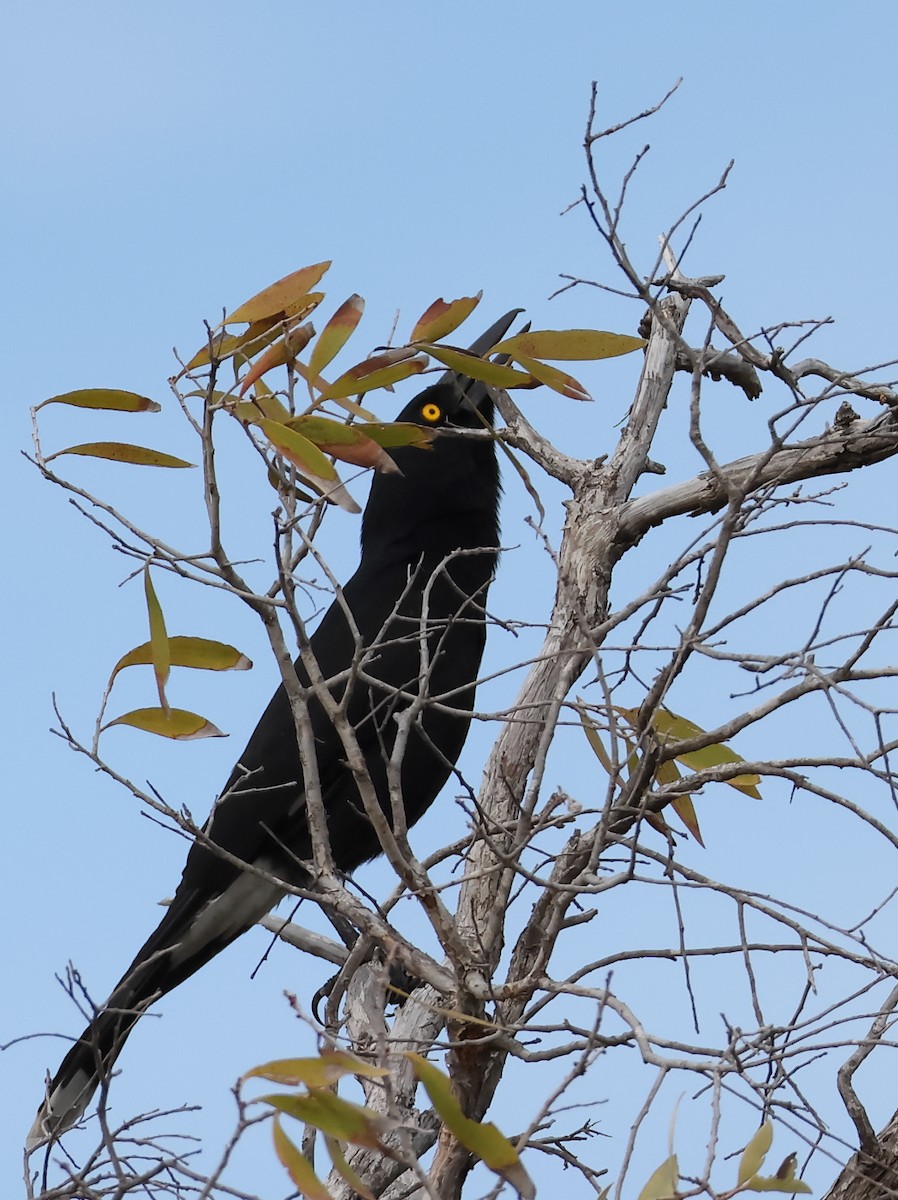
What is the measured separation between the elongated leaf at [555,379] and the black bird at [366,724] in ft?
2.51

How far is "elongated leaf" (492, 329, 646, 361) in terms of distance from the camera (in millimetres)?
2291

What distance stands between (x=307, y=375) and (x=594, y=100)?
62 cm

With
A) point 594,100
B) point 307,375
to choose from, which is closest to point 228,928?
point 307,375

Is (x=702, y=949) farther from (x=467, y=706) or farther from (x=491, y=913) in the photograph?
(x=467, y=706)

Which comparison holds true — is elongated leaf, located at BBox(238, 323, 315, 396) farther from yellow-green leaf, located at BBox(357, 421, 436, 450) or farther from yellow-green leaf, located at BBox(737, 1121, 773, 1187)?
yellow-green leaf, located at BBox(737, 1121, 773, 1187)

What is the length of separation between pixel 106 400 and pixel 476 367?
1.95 feet

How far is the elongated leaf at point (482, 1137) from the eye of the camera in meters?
1.56

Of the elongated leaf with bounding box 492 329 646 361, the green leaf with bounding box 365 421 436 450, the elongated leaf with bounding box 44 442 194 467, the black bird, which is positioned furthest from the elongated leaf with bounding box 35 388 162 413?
the black bird

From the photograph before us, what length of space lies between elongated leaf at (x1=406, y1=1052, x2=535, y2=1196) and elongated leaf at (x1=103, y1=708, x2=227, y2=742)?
3.01 ft

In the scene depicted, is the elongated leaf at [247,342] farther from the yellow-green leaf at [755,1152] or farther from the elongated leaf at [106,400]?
the yellow-green leaf at [755,1152]

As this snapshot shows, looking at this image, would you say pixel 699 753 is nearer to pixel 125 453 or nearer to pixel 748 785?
pixel 748 785

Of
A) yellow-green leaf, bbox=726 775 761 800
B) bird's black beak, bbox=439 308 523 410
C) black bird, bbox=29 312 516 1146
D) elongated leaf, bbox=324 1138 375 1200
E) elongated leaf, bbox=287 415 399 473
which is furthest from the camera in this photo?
bird's black beak, bbox=439 308 523 410

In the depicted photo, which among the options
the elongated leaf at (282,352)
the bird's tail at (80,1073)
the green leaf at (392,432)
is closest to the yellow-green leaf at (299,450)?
the elongated leaf at (282,352)

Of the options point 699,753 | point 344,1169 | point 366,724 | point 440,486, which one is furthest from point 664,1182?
point 440,486
